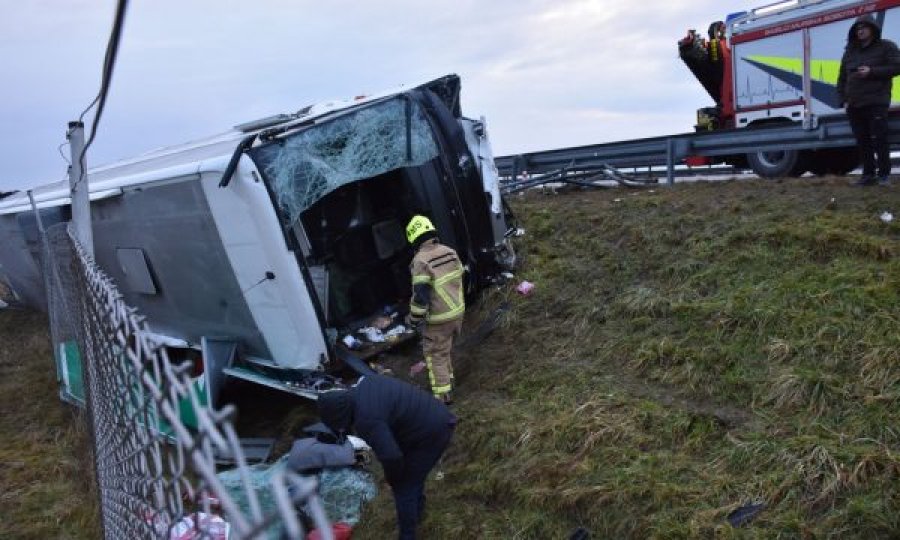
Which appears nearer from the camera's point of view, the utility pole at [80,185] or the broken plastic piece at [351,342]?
the utility pole at [80,185]

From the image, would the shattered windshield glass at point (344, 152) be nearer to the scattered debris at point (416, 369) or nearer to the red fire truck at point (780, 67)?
the scattered debris at point (416, 369)

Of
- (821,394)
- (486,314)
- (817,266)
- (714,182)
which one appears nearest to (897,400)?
(821,394)

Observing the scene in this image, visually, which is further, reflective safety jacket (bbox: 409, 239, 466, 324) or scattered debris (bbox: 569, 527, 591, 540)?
reflective safety jacket (bbox: 409, 239, 466, 324)

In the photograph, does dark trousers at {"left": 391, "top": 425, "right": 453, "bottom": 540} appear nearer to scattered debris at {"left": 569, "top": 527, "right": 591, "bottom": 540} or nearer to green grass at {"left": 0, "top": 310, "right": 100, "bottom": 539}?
scattered debris at {"left": 569, "top": 527, "right": 591, "bottom": 540}

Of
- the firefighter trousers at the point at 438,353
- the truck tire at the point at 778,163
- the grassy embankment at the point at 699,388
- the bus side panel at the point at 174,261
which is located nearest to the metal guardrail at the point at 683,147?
the truck tire at the point at 778,163

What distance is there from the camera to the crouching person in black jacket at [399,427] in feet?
12.3

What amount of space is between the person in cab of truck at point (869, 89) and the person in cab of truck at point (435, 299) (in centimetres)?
399

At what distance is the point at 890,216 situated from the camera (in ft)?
17.9

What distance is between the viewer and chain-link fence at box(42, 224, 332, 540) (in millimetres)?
993

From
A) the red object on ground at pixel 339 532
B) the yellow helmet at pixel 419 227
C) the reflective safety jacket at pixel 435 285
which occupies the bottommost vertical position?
the red object on ground at pixel 339 532

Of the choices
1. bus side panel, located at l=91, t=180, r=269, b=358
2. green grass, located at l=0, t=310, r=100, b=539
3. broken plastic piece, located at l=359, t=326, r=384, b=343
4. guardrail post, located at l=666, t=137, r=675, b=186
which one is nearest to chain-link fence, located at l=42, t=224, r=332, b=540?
green grass, located at l=0, t=310, r=100, b=539

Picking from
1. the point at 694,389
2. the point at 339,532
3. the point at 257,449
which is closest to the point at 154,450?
the point at 339,532

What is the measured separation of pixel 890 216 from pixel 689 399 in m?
2.58

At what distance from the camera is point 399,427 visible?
12.9 ft
